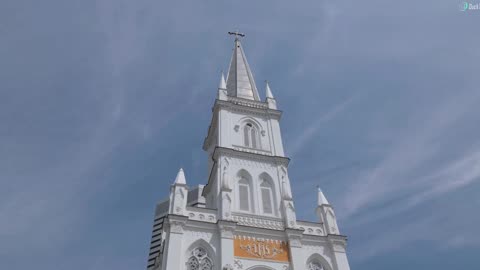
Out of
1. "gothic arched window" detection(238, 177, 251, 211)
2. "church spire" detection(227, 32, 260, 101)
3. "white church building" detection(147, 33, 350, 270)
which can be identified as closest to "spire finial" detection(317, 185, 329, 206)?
"white church building" detection(147, 33, 350, 270)

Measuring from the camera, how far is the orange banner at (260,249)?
25375 mm

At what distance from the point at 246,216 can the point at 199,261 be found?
16.3ft

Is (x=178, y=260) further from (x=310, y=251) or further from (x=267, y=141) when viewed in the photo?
(x=267, y=141)

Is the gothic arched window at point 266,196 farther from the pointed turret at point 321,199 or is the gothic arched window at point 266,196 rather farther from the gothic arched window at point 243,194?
the pointed turret at point 321,199

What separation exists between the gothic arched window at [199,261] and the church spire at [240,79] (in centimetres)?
1817

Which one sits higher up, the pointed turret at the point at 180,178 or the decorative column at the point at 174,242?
the pointed turret at the point at 180,178

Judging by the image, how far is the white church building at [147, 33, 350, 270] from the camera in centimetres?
2491

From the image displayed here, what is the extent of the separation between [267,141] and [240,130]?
253 cm

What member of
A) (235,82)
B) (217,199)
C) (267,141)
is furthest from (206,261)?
(235,82)

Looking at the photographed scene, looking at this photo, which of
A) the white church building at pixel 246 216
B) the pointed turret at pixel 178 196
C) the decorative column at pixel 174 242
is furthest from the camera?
the pointed turret at pixel 178 196

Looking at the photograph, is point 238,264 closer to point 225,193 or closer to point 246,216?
point 246,216

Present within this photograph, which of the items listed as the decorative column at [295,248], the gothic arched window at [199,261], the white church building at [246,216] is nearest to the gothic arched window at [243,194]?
the white church building at [246,216]

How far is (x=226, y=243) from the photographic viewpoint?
82.7 feet

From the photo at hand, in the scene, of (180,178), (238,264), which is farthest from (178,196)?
(238,264)
